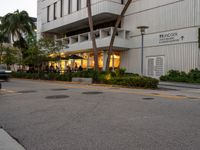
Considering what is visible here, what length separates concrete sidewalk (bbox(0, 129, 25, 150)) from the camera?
4.81 m

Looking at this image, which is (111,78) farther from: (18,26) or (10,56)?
(18,26)

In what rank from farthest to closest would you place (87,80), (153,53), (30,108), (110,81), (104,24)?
1. (104,24)
2. (153,53)
3. (87,80)
4. (110,81)
5. (30,108)

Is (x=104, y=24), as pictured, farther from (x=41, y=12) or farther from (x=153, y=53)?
(x=41, y=12)

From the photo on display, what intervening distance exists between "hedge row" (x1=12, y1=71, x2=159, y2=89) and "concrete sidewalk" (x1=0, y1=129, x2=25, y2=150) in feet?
43.0

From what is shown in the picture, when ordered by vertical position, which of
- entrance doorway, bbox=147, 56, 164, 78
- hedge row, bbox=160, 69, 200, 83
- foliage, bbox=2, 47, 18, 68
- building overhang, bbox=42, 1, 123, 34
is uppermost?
building overhang, bbox=42, 1, 123, 34

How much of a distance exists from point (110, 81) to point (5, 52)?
2841 cm

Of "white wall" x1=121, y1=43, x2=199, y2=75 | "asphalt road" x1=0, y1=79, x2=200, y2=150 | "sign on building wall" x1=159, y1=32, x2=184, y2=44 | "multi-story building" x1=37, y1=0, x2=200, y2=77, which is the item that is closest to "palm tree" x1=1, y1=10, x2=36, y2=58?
"multi-story building" x1=37, y1=0, x2=200, y2=77

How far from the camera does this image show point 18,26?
45.3 m

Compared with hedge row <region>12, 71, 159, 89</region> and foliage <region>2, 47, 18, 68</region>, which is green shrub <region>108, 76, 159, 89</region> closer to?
hedge row <region>12, 71, 159, 89</region>

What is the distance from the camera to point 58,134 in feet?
19.1

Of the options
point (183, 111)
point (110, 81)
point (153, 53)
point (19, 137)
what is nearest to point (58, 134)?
point (19, 137)

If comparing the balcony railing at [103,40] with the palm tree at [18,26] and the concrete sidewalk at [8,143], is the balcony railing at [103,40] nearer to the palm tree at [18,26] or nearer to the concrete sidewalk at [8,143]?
the palm tree at [18,26]

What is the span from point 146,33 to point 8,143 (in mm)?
24395

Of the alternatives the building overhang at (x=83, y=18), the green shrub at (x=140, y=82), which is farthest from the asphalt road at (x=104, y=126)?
the building overhang at (x=83, y=18)
